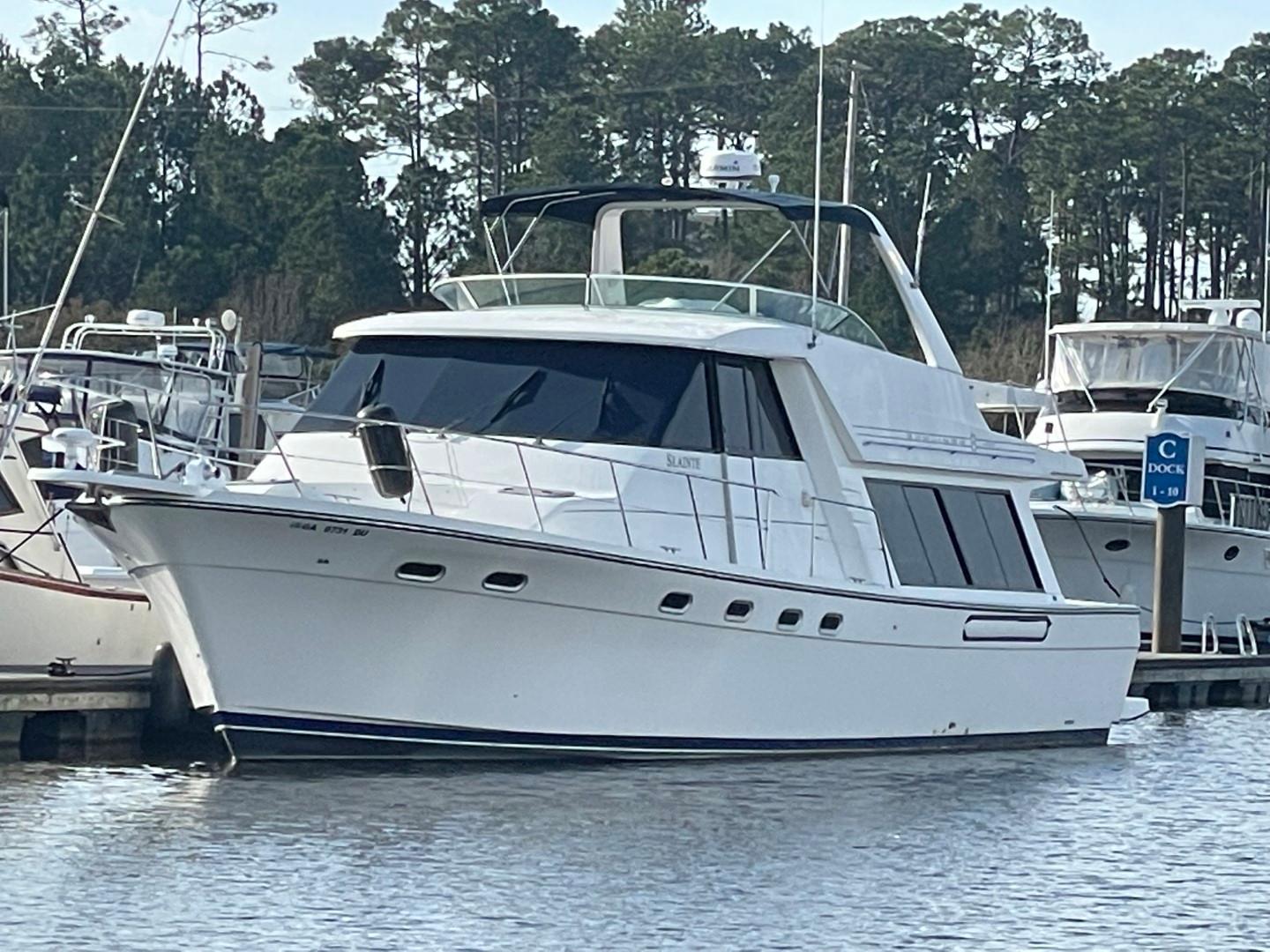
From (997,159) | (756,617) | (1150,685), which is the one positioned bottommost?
(1150,685)

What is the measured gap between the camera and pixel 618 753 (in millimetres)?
15695

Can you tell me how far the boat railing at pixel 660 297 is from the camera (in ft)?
56.4

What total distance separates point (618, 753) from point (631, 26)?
2188 inches

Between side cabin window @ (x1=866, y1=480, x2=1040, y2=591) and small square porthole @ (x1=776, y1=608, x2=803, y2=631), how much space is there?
4.37 feet

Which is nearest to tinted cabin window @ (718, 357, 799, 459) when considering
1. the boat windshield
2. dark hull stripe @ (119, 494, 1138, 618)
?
dark hull stripe @ (119, 494, 1138, 618)

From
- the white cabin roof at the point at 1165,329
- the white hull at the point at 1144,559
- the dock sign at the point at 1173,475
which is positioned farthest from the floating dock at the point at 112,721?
the white cabin roof at the point at 1165,329

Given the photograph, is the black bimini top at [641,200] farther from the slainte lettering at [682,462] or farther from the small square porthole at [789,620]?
the small square porthole at [789,620]

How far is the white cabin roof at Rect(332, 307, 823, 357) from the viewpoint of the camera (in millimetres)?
16109

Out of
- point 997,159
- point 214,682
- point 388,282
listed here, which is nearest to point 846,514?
point 214,682

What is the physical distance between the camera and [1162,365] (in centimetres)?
2962

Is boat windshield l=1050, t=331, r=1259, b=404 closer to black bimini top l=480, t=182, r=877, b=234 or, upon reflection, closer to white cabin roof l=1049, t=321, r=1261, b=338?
white cabin roof l=1049, t=321, r=1261, b=338

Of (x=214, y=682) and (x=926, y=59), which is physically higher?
(x=926, y=59)

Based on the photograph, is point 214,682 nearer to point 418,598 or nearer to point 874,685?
point 418,598

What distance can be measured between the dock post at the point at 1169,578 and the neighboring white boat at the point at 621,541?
→ 172 inches
